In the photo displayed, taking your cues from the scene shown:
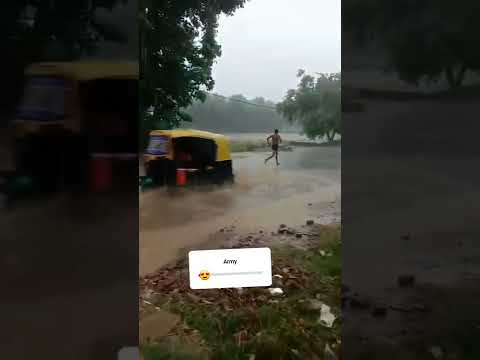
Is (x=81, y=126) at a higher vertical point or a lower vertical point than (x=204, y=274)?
higher

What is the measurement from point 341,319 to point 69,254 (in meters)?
1.10

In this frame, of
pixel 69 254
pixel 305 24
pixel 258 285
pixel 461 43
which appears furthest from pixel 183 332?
pixel 461 43

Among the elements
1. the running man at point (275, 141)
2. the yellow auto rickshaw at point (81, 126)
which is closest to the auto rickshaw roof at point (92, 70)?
the yellow auto rickshaw at point (81, 126)

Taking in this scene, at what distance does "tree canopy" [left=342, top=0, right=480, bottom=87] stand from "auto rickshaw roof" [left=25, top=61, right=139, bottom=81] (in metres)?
0.86

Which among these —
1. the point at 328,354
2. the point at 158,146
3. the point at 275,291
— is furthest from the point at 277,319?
the point at 158,146

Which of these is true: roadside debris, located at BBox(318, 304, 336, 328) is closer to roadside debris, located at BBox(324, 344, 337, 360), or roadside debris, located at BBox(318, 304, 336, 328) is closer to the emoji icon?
roadside debris, located at BBox(324, 344, 337, 360)

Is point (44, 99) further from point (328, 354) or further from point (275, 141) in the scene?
point (328, 354)

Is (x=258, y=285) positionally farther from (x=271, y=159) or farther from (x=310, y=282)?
(x=271, y=159)

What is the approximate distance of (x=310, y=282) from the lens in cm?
177

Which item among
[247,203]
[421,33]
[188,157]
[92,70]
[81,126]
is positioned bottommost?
[247,203]

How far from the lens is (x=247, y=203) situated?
1.78m

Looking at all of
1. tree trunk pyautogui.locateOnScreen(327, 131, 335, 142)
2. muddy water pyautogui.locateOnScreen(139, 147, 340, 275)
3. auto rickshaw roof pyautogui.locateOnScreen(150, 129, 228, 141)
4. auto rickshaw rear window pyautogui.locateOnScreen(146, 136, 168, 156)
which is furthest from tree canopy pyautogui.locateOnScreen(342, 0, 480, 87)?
auto rickshaw rear window pyautogui.locateOnScreen(146, 136, 168, 156)

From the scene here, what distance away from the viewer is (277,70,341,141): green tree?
1.76 m
